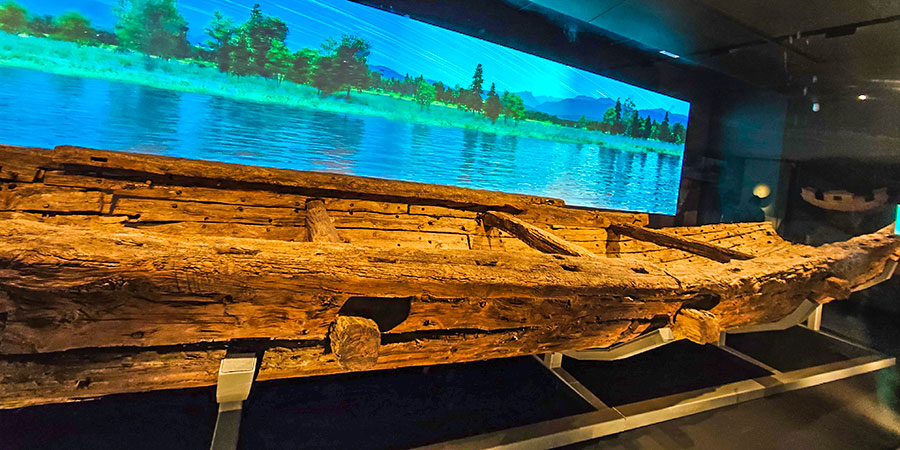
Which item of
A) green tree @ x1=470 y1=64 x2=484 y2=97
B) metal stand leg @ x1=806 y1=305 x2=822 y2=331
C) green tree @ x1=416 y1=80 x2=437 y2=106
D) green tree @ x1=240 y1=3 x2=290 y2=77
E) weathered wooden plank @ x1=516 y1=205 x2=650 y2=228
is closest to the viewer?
green tree @ x1=240 y1=3 x2=290 y2=77

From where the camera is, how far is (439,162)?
11.2ft

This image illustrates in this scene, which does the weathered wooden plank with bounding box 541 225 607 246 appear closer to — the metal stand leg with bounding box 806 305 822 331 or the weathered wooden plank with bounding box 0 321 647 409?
the weathered wooden plank with bounding box 0 321 647 409

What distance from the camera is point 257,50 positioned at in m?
2.77

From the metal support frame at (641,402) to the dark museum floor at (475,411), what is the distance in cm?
6

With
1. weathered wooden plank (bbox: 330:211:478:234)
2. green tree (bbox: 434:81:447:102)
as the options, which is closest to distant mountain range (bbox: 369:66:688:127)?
green tree (bbox: 434:81:447:102)

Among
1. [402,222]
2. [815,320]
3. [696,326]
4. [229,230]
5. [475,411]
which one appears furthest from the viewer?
[815,320]

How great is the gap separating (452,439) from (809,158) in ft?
13.3

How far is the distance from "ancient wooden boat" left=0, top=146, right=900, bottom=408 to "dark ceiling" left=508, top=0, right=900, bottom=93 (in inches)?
68.7

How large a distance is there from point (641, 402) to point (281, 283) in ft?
8.54

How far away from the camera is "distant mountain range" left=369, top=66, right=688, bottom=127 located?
12.2ft

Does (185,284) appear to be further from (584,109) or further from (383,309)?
(584,109)

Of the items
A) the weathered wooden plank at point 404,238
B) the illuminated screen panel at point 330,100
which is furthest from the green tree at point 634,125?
the weathered wooden plank at point 404,238

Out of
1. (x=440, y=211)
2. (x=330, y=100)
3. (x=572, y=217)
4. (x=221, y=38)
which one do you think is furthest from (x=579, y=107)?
(x=221, y=38)

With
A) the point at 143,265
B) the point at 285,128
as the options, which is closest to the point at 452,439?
the point at 143,265
